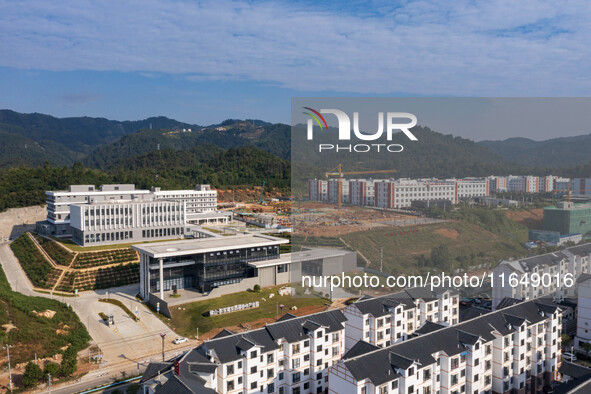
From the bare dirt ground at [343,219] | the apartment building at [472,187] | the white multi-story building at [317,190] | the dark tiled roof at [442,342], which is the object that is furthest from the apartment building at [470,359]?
the white multi-story building at [317,190]

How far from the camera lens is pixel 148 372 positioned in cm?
913

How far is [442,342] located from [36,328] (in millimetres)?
11994

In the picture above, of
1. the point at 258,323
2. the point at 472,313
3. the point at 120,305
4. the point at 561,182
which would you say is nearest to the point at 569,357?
the point at 472,313

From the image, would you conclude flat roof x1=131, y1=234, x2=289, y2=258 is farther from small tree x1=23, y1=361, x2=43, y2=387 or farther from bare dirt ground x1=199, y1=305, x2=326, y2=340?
small tree x1=23, y1=361, x2=43, y2=387

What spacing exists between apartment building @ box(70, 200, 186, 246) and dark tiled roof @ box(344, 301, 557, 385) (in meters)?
18.4

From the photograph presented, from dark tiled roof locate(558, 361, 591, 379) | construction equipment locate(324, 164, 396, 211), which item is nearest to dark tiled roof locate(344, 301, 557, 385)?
dark tiled roof locate(558, 361, 591, 379)

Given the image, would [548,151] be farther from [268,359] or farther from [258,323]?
[258,323]

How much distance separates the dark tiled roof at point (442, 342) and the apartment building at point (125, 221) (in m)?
18.4

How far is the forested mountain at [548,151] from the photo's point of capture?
10609mm

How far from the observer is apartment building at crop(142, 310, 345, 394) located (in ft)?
29.5

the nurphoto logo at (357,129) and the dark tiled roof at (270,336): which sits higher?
the nurphoto logo at (357,129)

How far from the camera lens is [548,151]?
10.9 meters

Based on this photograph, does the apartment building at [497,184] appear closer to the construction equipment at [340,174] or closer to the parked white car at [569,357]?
the construction equipment at [340,174]

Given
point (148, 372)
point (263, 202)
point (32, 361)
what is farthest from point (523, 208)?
point (263, 202)
